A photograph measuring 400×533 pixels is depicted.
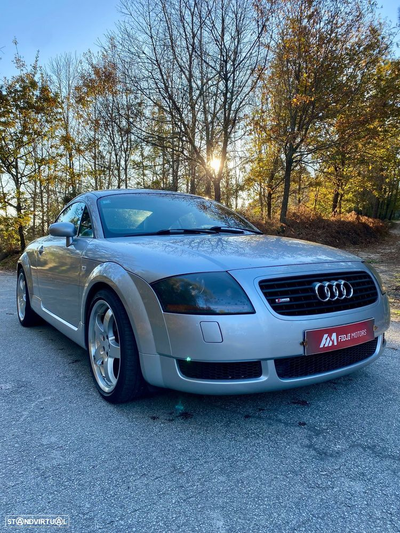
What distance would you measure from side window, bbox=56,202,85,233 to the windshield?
355 millimetres

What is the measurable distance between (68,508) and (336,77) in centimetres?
1345

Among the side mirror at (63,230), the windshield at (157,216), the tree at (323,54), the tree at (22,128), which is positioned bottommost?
the side mirror at (63,230)

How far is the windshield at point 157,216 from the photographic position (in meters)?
2.97

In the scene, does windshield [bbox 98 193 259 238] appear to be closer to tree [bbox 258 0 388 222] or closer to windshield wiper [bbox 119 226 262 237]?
windshield wiper [bbox 119 226 262 237]

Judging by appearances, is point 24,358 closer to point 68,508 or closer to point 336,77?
point 68,508

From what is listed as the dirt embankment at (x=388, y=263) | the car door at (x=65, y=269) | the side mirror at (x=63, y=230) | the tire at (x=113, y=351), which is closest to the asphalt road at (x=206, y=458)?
the tire at (x=113, y=351)

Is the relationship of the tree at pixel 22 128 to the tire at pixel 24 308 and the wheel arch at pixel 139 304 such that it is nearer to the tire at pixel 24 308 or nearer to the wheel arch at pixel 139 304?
the tire at pixel 24 308

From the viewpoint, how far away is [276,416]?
2.19 meters

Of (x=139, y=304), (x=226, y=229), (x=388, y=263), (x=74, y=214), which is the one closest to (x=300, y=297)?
(x=139, y=304)

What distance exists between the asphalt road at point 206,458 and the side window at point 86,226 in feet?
3.93

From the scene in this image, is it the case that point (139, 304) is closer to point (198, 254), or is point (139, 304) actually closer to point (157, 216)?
point (198, 254)

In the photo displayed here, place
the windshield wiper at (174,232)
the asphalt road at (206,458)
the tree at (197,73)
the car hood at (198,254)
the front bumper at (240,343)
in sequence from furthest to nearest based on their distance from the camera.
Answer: the tree at (197,73)
the windshield wiper at (174,232)
the car hood at (198,254)
the front bumper at (240,343)
the asphalt road at (206,458)

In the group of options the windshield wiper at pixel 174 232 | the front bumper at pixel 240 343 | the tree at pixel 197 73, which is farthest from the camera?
the tree at pixel 197 73

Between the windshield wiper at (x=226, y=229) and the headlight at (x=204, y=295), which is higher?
the windshield wiper at (x=226, y=229)
